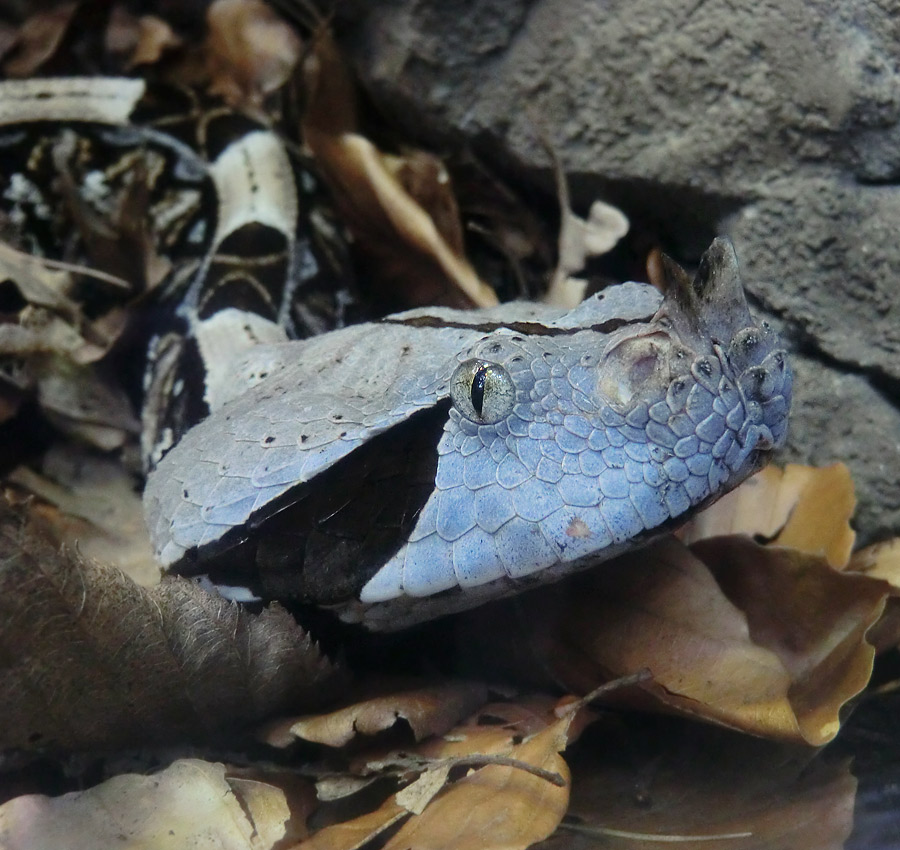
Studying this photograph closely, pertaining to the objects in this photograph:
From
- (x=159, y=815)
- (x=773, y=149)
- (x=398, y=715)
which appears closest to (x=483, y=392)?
(x=398, y=715)

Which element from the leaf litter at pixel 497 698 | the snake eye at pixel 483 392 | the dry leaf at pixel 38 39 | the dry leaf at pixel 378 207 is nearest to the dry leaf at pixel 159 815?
the leaf litter at pixel 497 698

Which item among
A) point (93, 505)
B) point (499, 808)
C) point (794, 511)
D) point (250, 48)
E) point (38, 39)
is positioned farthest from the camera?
point (38, 39)

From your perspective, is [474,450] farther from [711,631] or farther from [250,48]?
[250,48]

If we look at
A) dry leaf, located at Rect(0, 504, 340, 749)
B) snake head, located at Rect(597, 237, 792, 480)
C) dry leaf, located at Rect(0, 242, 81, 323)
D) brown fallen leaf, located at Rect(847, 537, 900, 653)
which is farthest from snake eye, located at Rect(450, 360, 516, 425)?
dry leaf, located at Rect(0, 242, 81, 323)

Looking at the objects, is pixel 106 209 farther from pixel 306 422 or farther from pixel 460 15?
pixel 306 422

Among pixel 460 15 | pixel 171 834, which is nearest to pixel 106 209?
pixel 460 15

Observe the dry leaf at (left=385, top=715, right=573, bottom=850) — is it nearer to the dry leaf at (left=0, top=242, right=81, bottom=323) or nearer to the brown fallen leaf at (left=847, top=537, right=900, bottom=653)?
the brown fallen leaf at (left=847, top=537, right=900, bottom=653)
